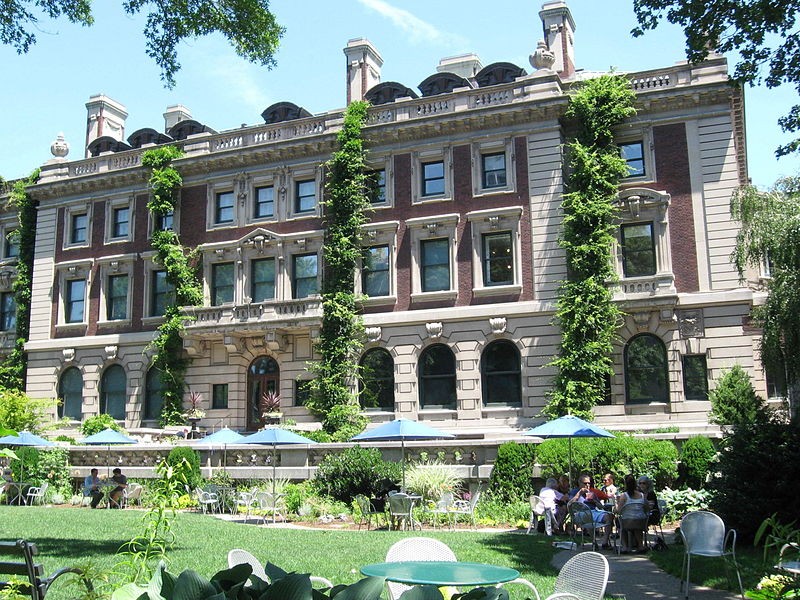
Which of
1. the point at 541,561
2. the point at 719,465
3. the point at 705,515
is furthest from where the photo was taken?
the point at 719,465

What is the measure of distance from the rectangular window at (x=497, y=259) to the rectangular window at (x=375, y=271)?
160 inches

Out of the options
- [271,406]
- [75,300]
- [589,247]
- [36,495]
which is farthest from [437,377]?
[75,300]

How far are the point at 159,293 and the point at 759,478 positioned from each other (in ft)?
91.1

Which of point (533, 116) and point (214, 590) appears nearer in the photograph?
point (214, 590)

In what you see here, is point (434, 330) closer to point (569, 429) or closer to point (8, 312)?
point (569, 429)

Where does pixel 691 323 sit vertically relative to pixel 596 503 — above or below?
above

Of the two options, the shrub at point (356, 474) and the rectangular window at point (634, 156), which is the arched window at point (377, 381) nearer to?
the shrub at point (356, 474)

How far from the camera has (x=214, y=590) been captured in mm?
3125

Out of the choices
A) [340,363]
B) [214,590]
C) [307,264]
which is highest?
[307,264]

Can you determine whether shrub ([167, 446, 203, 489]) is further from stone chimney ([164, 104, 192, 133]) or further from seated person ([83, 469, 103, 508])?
stone chimney ([164, 104, 192, 133])

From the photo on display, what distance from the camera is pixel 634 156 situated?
30.0 metres

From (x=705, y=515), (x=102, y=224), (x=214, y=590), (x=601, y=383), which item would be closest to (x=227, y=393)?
(x=102, y=224)

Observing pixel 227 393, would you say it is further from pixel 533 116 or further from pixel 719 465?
pixel 719 465

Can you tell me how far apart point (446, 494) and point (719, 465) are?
21.7 ft
